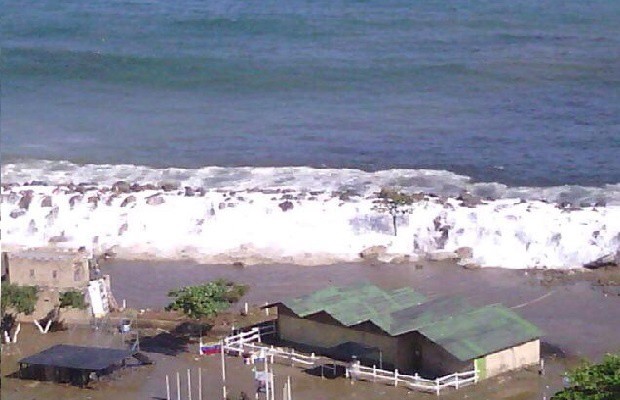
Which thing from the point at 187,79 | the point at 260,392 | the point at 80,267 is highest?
the point at 187,79

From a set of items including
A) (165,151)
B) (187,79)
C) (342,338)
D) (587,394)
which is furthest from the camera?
(187,79)

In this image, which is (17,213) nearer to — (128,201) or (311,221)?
(128,201)

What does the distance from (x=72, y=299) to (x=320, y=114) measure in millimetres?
27106

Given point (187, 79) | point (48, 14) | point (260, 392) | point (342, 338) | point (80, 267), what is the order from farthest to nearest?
point (48, 14), point (187, 79), point (80, 267), point (342, 338), point (260, 392)

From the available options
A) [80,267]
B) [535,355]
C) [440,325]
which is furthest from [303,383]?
[80,267]

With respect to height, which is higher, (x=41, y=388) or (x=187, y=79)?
(x=187, y=79)

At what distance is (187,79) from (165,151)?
1230 centimetres

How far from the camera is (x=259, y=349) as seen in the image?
31.4 m

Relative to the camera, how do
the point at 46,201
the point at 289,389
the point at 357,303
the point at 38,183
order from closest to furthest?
the point at 289,389, the point at 357,303, the point at 46,201, the point at 38,183

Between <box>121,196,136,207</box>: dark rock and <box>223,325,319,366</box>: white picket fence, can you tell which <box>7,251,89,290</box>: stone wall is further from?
<box>121,196,136,207</box>: dark rock

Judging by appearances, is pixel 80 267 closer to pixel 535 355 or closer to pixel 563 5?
pixel 535 355

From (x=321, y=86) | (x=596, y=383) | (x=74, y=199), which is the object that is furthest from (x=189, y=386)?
(x=321, y=86)

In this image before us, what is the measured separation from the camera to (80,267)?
33.9 metres

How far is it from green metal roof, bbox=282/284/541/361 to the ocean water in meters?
6.62
